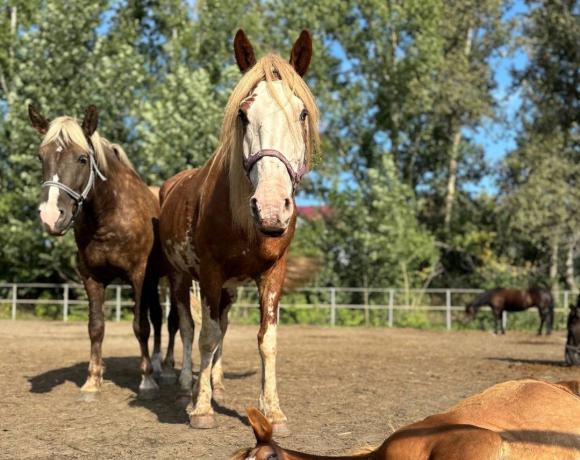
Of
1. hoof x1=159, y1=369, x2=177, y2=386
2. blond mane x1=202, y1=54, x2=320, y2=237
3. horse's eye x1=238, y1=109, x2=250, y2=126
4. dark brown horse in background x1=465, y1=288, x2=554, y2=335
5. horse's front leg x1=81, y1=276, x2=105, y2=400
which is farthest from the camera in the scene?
dark brown horse in background x1=465, y1=288, x2=554, y2=335

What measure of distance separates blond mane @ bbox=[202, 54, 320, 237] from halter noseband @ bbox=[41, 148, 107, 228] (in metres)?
1.83

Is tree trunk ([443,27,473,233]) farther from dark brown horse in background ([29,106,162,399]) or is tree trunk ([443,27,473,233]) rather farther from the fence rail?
dark brown horse in background ([29,106,162,399])

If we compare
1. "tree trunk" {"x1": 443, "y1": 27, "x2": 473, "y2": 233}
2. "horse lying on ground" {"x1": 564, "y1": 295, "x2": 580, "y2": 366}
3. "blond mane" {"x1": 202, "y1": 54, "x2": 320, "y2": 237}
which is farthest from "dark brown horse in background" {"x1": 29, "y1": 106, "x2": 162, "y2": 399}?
"tree trunk" {"x1": 443, "y1": 27, "x2": 473, "y2": 233}

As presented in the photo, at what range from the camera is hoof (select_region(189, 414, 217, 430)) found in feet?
16.9

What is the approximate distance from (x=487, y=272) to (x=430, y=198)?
7220 millimetres

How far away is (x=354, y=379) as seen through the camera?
26.6ft

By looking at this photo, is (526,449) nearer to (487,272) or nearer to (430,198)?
(487,272)

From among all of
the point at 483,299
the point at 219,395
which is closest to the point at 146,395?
the point at 219,395

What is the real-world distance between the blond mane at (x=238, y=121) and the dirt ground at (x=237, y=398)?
61.4 inches

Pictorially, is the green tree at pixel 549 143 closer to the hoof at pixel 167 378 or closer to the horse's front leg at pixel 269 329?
the hoof at pixel 167 378

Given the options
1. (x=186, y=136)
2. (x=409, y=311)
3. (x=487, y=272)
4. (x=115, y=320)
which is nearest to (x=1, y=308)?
(x=115, y=320)

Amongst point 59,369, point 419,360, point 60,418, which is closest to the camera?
point 60,418

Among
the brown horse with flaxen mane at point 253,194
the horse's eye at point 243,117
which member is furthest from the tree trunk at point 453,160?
the horse's eye at point 243,117

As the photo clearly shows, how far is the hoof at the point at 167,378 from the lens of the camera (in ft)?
25.5
